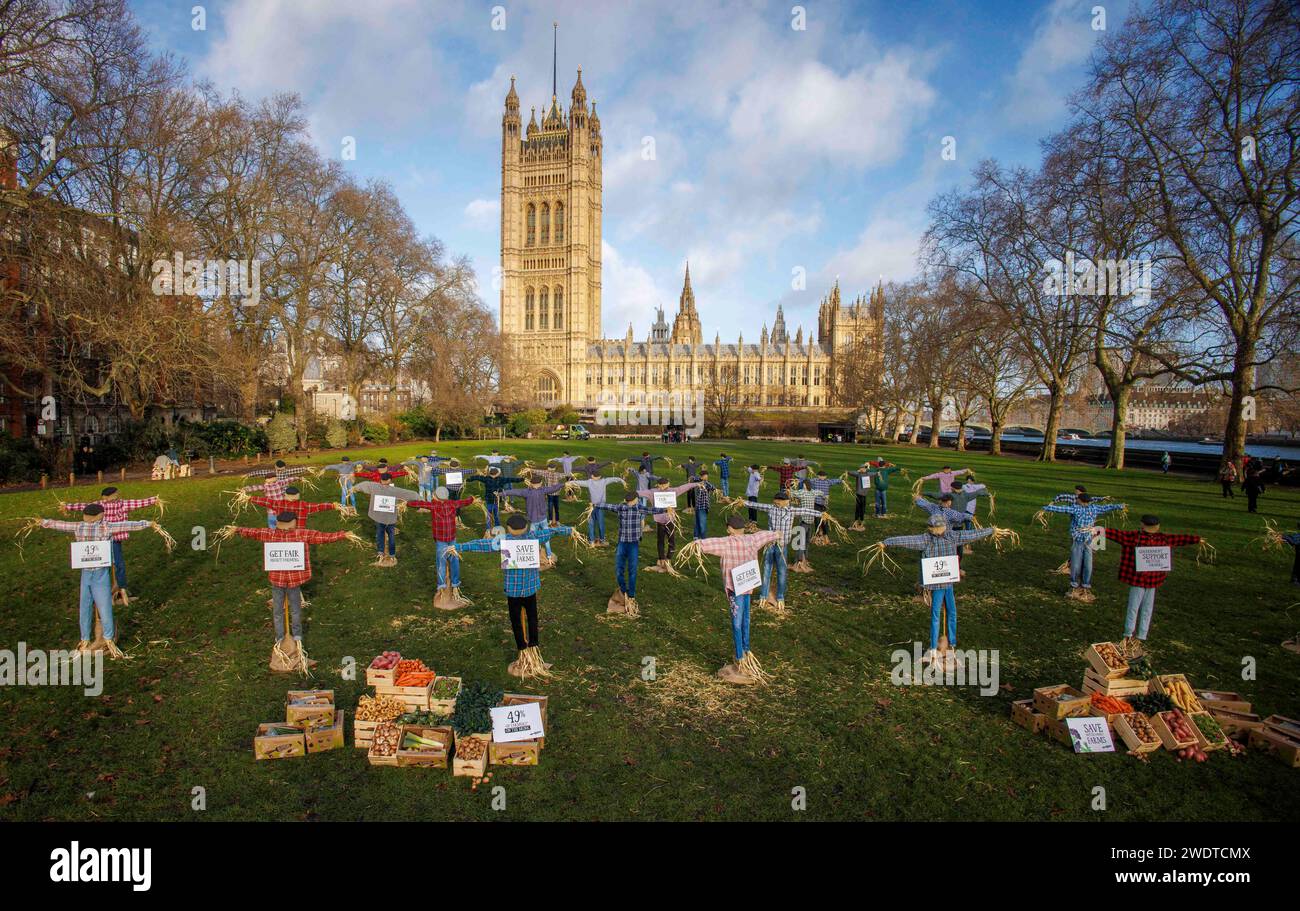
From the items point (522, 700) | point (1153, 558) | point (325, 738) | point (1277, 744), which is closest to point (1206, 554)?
point (1153, 558)

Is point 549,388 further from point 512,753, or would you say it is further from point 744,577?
point 512,753

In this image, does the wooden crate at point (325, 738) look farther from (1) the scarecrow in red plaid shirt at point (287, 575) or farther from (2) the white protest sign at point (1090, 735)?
(2) the white protest sign at point (1090, 735)

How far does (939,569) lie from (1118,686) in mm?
2232

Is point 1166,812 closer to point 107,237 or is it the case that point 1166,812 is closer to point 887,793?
point 887,793

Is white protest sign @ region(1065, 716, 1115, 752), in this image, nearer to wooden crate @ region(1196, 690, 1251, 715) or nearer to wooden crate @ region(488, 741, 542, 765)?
wooden crate @ region(1196, 690, 1251, 715)

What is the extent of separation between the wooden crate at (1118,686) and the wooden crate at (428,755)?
7.33m

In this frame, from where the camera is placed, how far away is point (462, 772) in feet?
19.8

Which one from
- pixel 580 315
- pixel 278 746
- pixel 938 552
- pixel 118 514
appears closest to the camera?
pixel 278 746

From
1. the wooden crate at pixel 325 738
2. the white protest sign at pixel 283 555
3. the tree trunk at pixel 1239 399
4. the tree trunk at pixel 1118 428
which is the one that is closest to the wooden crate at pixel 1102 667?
the wooden crate at pixel 325 738

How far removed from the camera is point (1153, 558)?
860 centimetres

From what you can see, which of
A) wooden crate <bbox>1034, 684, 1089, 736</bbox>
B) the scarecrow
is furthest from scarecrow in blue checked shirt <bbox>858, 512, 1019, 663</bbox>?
the scarecrow

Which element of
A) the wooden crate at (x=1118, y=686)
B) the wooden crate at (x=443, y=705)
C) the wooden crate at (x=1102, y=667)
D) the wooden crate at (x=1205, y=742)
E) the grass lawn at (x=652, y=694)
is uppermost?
the wooden crate at (x=1102, y=667)

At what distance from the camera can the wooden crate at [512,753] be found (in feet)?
20.3
